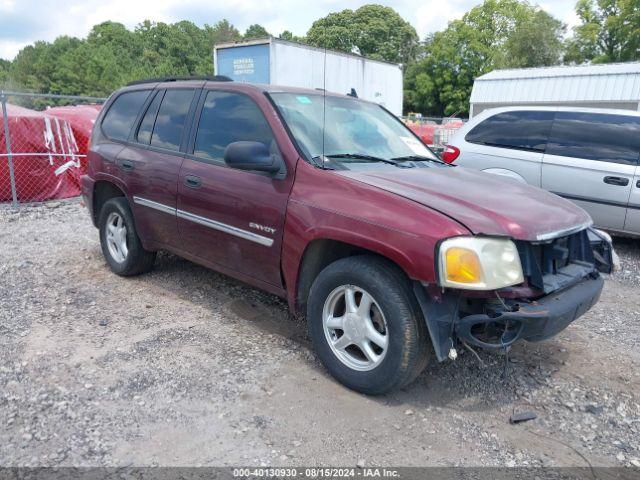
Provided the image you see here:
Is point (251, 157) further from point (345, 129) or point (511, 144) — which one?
point (511, 144)

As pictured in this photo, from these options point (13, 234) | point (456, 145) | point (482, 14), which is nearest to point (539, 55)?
point (482, 14)

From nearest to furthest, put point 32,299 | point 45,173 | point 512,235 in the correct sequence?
point 512,235
point 32,299
point 45,173

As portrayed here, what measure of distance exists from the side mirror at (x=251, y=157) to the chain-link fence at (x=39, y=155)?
261 inches

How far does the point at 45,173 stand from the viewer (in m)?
9.38

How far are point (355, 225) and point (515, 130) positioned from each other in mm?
4843

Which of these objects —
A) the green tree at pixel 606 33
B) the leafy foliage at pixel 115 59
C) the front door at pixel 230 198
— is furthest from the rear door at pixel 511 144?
the leafy foliage at pixel 115 59

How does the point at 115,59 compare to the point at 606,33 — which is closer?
the point at 606,33

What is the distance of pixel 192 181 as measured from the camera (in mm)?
4066

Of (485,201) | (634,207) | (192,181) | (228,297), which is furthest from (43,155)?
(634,207)

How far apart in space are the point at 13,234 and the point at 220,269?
4.44m

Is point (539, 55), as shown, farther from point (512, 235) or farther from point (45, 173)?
point (512, 235)

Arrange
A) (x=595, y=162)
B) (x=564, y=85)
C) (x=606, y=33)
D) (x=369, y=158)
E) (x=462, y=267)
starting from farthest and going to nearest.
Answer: (x=606, y=33), (x=564, y=85), (x=595, y=162), (x=369, y=158), (x=462, y=267)

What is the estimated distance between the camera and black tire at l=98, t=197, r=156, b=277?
4.90 meters

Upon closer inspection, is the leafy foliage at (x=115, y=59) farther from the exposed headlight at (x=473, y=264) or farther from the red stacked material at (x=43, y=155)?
the exposed headlight at (x=473, y=264)
